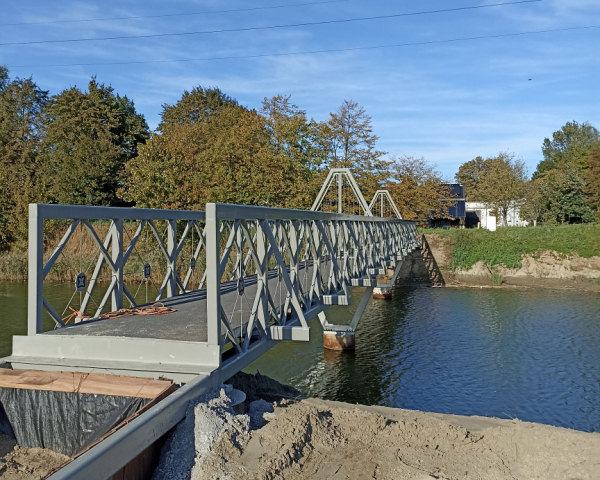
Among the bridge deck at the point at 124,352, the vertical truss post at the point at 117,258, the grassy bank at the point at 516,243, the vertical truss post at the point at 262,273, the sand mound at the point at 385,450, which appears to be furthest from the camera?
the grassy bank at the point at 516,243

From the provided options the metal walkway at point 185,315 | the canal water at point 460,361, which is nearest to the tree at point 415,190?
the canal water at point 460,361

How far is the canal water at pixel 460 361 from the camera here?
13.4 m

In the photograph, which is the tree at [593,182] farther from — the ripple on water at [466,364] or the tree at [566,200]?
the ripple on water at [466,364]

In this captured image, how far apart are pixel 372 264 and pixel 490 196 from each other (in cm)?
4409

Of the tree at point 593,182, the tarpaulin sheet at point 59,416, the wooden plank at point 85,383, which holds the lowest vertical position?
the tarpaulin sheet at point 59,416

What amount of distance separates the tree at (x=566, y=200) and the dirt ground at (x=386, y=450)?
196 feet

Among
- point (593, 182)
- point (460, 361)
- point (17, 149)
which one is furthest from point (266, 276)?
point (593, 182)

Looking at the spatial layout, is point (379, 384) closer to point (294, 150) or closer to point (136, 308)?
point (136, 308)

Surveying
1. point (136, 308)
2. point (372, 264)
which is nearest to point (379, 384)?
point (372, 264)

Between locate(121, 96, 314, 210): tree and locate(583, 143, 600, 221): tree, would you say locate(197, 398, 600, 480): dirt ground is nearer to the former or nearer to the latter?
locate(121, 96, 314, 210): tree

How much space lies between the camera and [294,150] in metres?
38.8

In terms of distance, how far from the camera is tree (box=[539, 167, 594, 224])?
6012 cm

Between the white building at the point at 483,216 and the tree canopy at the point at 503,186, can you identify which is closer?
the tree canopy at the point at 503,186

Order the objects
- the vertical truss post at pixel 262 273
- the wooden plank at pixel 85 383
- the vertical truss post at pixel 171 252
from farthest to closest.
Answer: the vertical truss post at pixel 171 252 → the vertical truss post at pixel 262 273 → the wooden plank at pixel 85 383
